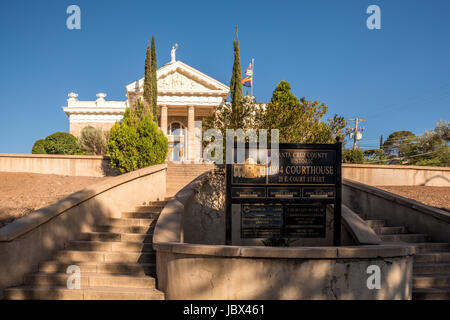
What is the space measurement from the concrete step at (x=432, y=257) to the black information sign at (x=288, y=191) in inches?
75.5

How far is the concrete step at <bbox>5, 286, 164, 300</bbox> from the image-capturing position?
500cm

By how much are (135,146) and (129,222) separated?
6629mm

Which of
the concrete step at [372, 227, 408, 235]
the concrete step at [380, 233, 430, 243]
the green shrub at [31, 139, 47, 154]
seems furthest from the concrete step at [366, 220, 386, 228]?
the green shrub at [31, 139, 47, 154]

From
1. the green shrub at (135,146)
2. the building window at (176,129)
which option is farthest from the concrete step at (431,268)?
the building window at (176,129)

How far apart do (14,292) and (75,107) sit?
35.5m

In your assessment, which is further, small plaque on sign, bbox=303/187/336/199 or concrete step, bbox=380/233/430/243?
concrete step, bbox=380/233/430/243

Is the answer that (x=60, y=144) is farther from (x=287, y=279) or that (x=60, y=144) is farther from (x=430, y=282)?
(x=430, y=282)

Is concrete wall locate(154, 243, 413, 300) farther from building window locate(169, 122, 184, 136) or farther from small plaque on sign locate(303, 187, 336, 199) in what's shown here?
building window locate(169, 122, 184, 136)

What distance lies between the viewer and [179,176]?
13844 millimetres

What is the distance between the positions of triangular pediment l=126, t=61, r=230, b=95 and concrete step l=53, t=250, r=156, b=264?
2571 centimetres

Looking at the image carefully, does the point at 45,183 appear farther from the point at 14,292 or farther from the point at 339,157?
the point at 339,157

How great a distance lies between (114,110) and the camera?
1443 inches
